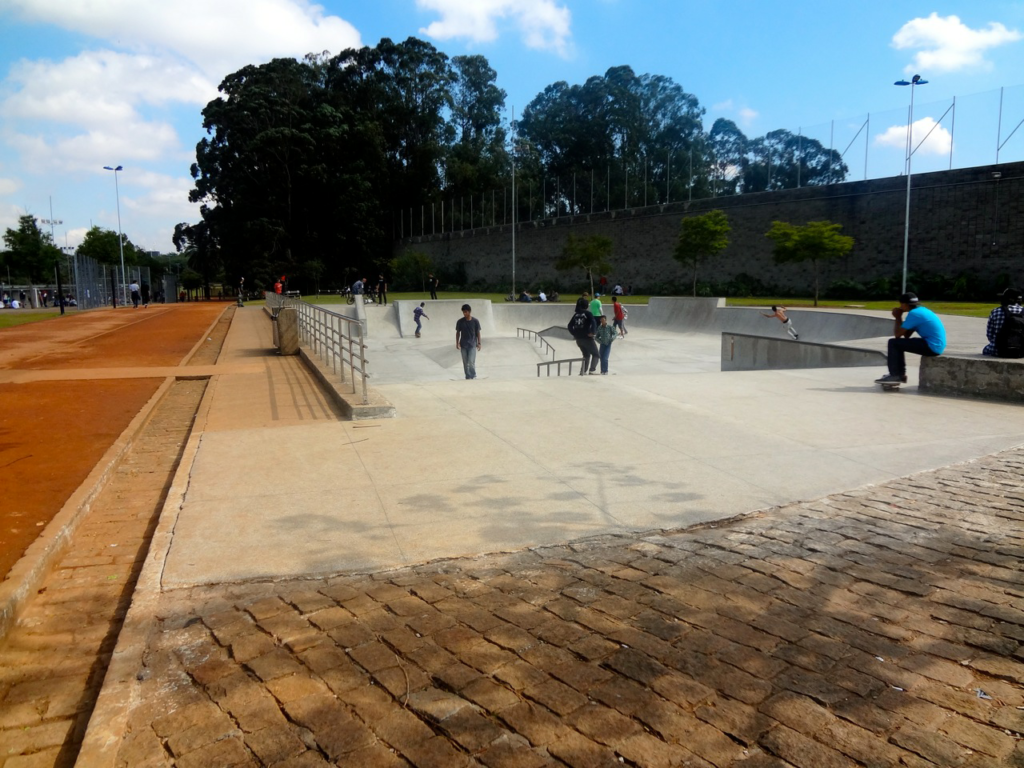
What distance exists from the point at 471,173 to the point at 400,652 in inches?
2804

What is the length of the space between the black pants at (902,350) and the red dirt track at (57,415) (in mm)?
9704

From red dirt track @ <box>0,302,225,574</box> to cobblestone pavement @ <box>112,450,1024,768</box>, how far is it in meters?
2.23

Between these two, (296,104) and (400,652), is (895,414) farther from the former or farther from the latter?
(296,104)

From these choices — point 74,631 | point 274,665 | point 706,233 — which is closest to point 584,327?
point 74,631

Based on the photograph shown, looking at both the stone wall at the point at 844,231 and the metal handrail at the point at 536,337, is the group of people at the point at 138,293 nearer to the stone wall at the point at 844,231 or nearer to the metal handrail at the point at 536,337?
the stone wall at the point at 844,231

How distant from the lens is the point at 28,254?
64625mm

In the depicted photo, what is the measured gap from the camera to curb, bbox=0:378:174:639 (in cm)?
389

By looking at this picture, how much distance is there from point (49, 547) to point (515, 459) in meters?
3.51

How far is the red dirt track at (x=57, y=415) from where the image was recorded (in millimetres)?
5730

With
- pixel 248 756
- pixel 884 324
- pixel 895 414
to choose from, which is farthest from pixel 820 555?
pixel 884 324

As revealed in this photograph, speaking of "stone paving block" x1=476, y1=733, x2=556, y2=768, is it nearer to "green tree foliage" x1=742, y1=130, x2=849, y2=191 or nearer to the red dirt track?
the red dirt track

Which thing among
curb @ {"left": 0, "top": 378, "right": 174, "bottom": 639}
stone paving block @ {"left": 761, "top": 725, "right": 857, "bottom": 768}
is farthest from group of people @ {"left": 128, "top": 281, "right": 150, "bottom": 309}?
stone paving block @ {"left": 761, "top": 725, "right": 857, "bottom": 768}

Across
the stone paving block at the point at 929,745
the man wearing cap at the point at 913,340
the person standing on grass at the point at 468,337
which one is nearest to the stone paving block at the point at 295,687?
the stone paving block at the point at 929,745

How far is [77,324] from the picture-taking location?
2947 cm
